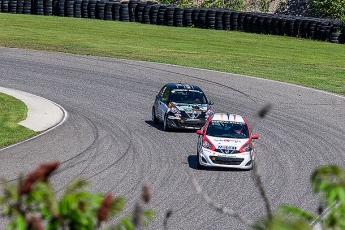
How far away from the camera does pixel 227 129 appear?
2152 cm

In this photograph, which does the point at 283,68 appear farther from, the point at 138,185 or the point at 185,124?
the point at 138,185

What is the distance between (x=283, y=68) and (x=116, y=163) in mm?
23328

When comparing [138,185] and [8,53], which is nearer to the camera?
[138,185]

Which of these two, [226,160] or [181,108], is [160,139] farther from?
[226,160]

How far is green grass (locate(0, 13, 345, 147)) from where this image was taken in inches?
1624

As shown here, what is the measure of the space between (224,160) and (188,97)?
22.9 feet

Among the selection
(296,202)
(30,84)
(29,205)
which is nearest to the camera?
(29,205)

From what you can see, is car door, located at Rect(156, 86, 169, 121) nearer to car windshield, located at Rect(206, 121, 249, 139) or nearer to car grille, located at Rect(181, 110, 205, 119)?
car grille, located at Rect(181, 110, 205, 119)

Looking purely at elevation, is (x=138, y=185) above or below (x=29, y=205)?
below

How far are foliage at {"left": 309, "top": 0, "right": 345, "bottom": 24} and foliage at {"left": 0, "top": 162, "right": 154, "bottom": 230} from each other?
5972cm

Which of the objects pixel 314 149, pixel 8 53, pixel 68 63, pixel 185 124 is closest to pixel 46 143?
pixel 185 124

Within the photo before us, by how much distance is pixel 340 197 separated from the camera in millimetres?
3010

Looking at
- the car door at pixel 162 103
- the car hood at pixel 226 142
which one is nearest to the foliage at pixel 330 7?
the car door at pixel 162 103

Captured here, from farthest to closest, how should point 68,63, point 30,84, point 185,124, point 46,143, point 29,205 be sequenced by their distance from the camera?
point 68,63 < point 30,84 < point 185,124 < point 46,143 < point 29,205
